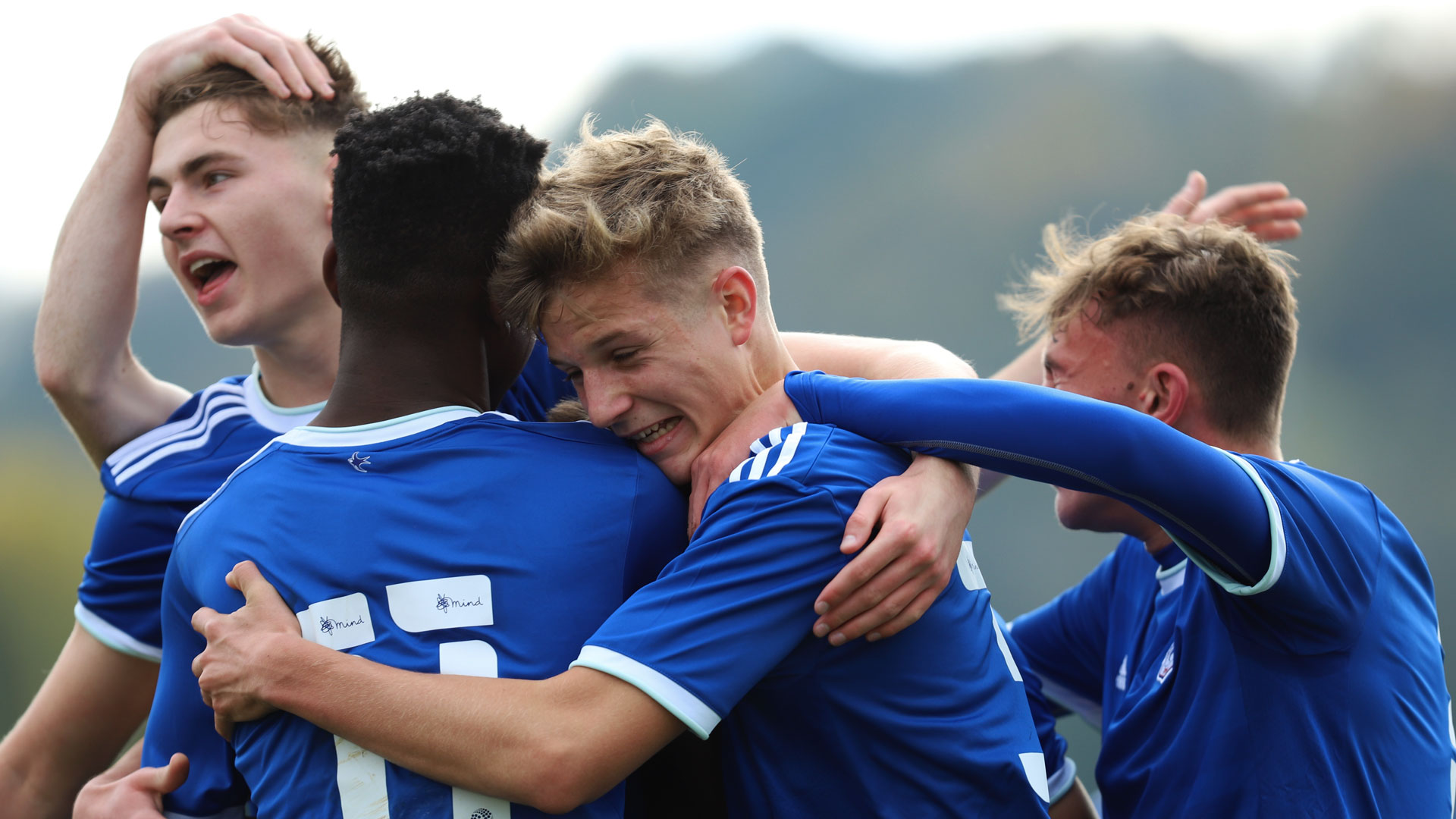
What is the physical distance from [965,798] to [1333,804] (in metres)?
1.05

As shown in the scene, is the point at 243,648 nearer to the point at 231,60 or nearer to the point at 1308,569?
the point at 231,60

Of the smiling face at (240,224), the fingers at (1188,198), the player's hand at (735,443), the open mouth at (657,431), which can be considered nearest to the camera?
the player's hand at (735,443)

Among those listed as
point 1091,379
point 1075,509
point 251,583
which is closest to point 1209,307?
point 1091,379

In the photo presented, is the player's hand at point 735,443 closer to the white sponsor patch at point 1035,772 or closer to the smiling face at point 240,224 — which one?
the white sponsor patch at point 1035,772

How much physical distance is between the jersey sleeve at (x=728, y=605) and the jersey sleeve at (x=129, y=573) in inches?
63.5

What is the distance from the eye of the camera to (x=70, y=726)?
3.17 m

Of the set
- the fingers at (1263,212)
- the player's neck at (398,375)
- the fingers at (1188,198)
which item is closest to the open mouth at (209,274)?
the player's neck at (398,375)

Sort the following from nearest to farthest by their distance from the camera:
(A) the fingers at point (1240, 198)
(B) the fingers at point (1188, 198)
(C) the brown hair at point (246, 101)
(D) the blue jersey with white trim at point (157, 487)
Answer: (D) the blue jersey with white trim at point (157, 487) < (C) the brown hair at point (246, 101) < (A) the fingers at point (1240, 198) < (B) the fingers at point (1188, 198)

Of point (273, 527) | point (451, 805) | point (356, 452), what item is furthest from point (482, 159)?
point (451, 805)

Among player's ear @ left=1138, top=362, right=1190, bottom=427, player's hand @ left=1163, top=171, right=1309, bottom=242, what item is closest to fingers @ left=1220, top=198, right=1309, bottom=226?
player's hand @ left=1163, top=171, right=1309, bottom=242

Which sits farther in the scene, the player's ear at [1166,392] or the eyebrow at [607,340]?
the player's ear at [1166,392]

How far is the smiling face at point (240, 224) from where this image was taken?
308 cm

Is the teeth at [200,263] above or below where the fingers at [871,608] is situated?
above

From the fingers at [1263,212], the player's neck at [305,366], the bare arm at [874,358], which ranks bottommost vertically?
the player's neck at [305,366]
